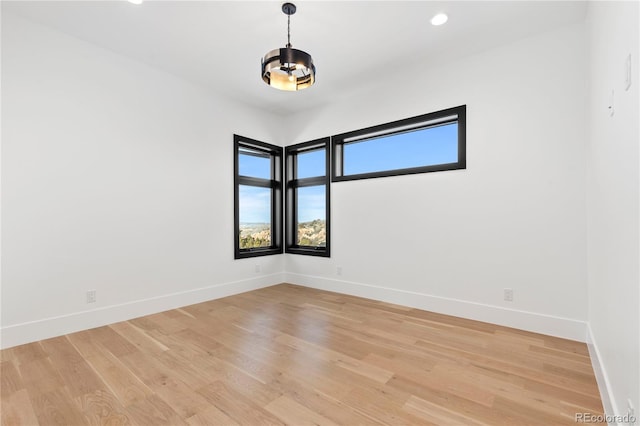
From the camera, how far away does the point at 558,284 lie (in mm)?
2852

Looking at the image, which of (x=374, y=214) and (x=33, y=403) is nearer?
(x=33, y=403)

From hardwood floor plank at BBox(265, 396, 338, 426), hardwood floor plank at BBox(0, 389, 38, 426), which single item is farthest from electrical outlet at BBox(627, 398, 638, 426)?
hardwood floor plank at BBox(0, 389, 38, 426)

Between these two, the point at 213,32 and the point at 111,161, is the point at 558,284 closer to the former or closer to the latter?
the point at 213,32

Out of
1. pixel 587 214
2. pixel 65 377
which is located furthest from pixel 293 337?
pixel 587 214

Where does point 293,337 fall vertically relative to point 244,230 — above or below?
below

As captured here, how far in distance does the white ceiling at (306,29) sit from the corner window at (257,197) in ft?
4.50

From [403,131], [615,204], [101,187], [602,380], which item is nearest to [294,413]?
[602,380]

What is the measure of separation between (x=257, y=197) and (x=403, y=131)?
2.50 meters

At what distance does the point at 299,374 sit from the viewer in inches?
84.7

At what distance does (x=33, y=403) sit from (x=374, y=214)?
141 inches

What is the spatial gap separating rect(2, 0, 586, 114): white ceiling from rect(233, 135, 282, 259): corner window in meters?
1.37

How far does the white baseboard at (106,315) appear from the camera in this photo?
2689 mm

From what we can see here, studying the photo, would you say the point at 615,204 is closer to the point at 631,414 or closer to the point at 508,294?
the point at 631,414

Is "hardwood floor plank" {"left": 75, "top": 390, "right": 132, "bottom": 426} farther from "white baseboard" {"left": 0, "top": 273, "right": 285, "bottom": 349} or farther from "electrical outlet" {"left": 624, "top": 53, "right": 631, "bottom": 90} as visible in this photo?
"electrical outlet" {"left": 624, "top": 53, "right": 631, "bottom": 90}
